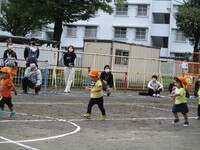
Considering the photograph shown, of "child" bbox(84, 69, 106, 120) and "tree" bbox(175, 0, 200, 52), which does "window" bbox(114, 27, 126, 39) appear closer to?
"tree" bbox(175, 0, 200, 52)

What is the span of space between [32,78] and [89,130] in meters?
8.51

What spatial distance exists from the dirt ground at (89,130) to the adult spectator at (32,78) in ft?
10.2

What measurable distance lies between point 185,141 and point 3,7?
41.9 metres

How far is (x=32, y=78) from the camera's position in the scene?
57.9ft

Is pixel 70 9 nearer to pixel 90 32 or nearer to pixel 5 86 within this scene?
pixel 5 86

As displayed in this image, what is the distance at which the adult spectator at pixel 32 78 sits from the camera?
17.5 metres

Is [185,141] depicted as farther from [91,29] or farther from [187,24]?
[91,29]

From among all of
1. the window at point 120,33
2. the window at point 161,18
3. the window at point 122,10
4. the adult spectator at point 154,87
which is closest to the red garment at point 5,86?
the adult spectator at point 154,87

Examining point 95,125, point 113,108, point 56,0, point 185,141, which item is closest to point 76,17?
point 56,0

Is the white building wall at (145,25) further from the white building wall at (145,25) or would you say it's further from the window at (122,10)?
the window at (122,10)

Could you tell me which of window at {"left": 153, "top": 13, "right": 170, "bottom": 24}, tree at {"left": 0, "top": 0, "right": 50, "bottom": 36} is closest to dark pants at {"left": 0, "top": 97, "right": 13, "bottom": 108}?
tree at {"left": 0, "top": 0, "right": 50, "bottom": 36}

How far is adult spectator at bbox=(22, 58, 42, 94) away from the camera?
689 inches

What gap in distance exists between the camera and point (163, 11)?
5941 centimetres

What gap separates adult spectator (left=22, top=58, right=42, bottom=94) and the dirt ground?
310 cm
